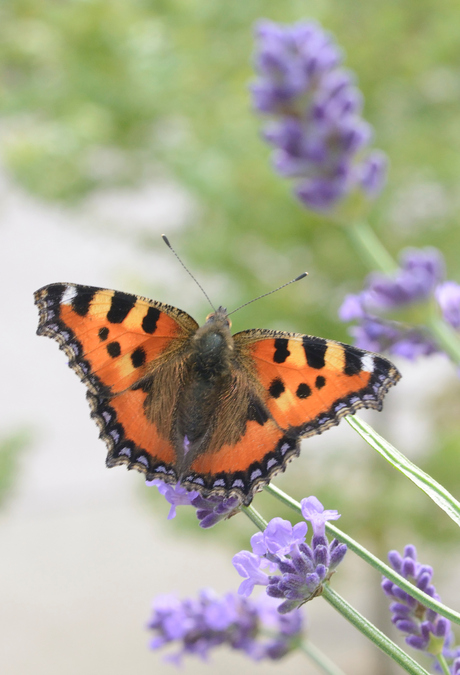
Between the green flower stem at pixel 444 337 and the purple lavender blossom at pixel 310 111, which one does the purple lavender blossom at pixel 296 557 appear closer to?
the green flower stem at pixel 444 337

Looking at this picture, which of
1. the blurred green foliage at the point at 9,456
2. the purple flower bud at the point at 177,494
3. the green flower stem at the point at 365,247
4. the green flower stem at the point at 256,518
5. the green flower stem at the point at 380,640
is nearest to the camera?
the green flower stem at the point at 380,640

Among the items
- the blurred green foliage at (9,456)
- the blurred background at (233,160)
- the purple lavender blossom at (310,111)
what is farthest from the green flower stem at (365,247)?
the blurred green foliage at (9,456)

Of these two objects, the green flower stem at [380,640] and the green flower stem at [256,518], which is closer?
the green flower stem at [380,640]

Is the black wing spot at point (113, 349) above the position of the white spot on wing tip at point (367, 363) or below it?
above

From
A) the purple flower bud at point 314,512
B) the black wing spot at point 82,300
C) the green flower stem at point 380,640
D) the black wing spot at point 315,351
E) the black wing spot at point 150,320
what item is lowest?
the green flower stem at point 380,640

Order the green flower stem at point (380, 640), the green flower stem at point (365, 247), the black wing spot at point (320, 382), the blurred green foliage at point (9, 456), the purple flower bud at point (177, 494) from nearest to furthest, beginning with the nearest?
the green flower stem at point (380, 640), the purple flower bud at point (177, 494), the black wing spot at point (320, 382), the green flower stem at point (365, 247), the blurred green foliage at point (9, 456)

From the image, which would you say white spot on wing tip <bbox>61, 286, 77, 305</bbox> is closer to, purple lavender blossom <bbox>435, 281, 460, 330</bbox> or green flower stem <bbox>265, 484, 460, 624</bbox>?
green flower stem <bbox>265, 484, 460, 624</bbox>

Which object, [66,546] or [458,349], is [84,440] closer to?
[66,546]
